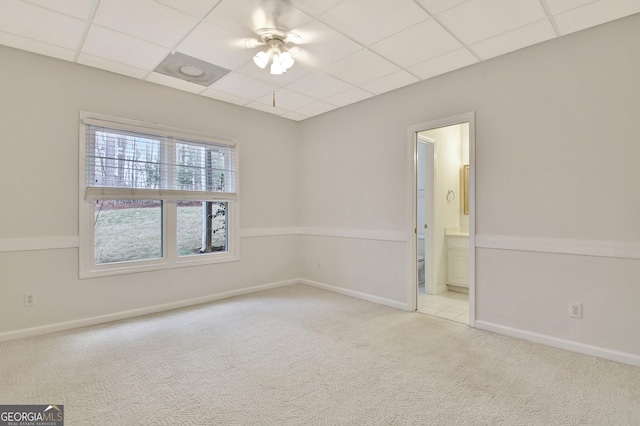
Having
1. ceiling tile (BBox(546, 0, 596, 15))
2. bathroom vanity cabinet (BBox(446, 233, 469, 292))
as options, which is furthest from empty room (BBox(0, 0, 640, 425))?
bathroom vanity cabinet (BBox(446, 233, 469, 292))

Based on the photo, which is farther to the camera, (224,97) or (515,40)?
(224,97)

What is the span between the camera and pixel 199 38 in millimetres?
2691

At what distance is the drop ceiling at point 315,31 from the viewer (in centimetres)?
229

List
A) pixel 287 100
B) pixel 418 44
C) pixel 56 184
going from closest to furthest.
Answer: pixel 418 44 < pixel 56 184 < pixel 287 100

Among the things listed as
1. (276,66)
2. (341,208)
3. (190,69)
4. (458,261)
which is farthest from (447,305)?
(190,69)

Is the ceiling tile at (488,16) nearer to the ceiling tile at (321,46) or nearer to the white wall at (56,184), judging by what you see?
the ceiling tile at (321,46)

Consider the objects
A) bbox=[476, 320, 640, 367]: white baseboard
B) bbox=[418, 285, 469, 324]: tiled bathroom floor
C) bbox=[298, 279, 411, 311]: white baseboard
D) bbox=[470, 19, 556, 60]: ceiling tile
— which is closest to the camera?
bbox=[476, 320, 640, 367]: white baseboard

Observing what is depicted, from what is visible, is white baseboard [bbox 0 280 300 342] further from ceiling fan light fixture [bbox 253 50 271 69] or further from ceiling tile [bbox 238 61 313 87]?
ceiling fan light fixture [bbox 253 50 271 69]

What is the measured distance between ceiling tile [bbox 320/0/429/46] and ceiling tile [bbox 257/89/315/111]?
1459mm

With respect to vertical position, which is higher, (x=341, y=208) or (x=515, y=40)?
(x=515, y=40)

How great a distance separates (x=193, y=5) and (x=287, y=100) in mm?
1973

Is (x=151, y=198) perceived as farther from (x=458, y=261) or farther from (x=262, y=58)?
(x=458, y=261)

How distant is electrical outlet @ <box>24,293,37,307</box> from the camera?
9.72 ft

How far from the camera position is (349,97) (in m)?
4.11
